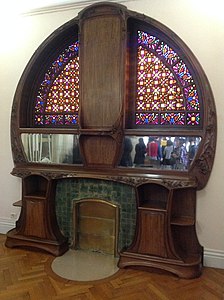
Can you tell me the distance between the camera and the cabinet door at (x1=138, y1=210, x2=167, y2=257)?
2973 millimetres

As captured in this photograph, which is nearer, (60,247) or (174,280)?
(174,280)

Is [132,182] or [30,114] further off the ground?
[30,114]

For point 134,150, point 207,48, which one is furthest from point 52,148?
point 207,48

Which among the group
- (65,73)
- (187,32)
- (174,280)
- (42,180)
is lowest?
(174,280)

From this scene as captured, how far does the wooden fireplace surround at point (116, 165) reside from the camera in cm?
296

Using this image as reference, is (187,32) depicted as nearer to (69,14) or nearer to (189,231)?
(69,14)

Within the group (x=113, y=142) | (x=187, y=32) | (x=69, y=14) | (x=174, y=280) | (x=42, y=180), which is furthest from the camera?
(x=42, y=180)

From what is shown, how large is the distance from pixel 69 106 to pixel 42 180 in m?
1.00

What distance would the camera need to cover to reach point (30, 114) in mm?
3816

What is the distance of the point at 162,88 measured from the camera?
3242 millimetres

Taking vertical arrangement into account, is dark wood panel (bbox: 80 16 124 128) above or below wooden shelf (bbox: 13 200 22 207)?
above

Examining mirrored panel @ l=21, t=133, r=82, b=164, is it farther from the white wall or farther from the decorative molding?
the decorative molding

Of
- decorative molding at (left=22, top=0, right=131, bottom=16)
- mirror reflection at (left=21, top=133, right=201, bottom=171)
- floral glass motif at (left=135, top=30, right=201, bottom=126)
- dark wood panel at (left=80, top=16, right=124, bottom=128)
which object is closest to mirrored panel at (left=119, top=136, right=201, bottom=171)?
mirror reflection at (left=21, top=133, right=201, bottom=171)

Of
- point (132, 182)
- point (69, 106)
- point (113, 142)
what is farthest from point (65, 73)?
point (132, 182)
